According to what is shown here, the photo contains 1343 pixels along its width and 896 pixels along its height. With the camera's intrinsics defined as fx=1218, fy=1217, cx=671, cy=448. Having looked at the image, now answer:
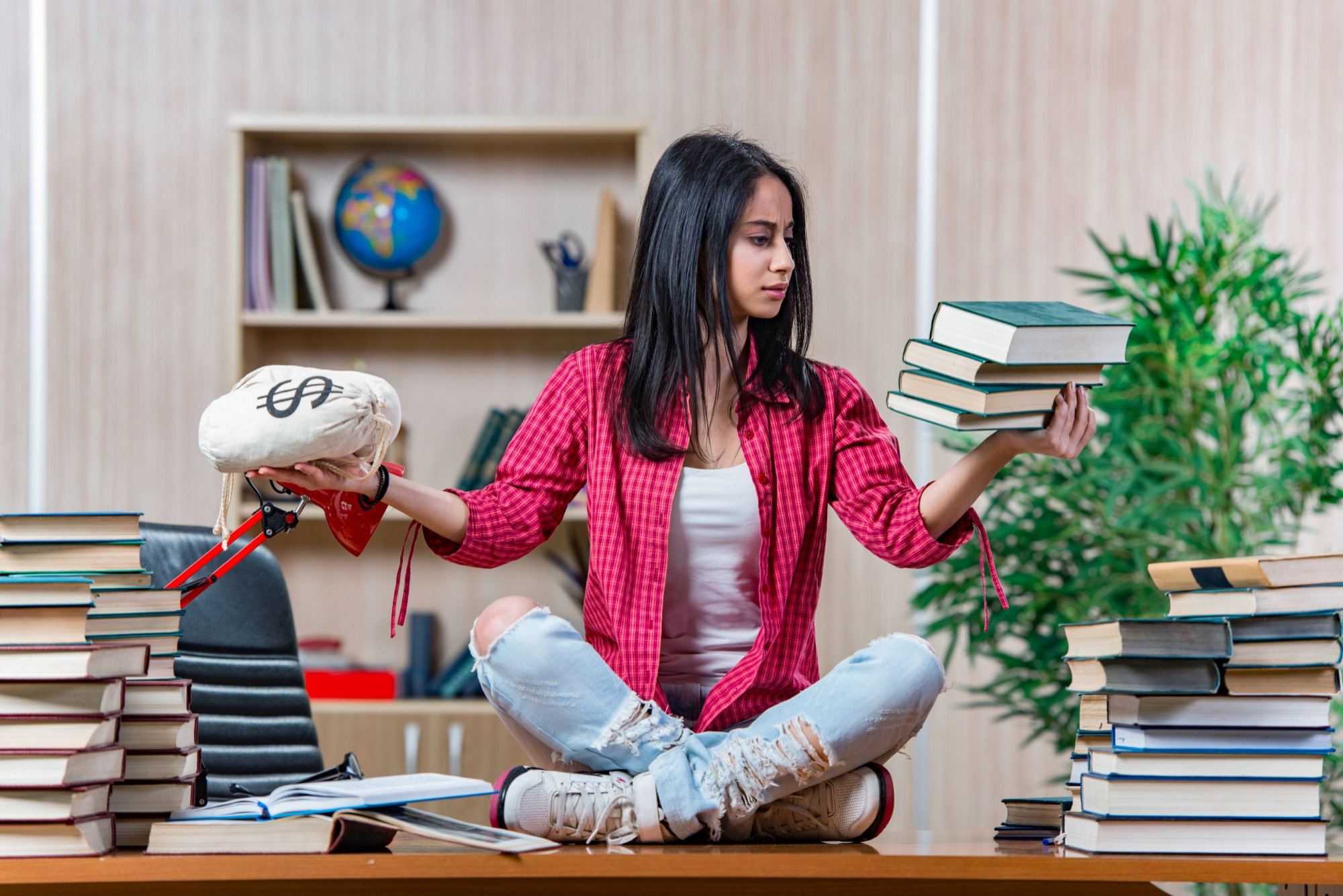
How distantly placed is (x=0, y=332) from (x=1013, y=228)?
254cm

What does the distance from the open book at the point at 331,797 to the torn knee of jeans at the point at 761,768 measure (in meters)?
0.23

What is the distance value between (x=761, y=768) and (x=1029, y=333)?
505 millimetres

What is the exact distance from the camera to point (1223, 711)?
1210mm

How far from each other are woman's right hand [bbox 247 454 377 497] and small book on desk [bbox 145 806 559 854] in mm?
329

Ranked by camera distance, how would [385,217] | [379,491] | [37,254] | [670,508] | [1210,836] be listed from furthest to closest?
[37,254]
[385,217]
[670,508]
[379,491]
[1210,836]

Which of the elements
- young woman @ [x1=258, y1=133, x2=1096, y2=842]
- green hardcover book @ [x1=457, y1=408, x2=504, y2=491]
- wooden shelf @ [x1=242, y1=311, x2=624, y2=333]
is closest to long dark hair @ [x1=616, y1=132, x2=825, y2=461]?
young woman @ [x1=258, y1=133, x2=1096, y2=842]

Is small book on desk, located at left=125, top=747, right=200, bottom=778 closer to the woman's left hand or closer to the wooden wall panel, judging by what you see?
the woman's left hand

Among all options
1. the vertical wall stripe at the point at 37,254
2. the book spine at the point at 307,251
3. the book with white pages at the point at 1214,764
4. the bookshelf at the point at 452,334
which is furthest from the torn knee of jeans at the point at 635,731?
the vertical wall stripe at the point at 37,254

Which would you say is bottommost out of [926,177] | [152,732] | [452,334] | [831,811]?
[831,811]

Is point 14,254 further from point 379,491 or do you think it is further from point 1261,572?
point 1261,572

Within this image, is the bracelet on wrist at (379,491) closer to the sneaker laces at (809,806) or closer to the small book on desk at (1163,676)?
the sneaker laces at (809,806)

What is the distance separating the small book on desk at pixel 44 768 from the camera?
110 cm

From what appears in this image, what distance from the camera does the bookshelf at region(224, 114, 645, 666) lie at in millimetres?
3004

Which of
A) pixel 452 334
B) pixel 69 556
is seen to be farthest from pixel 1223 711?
pixel 452 334
